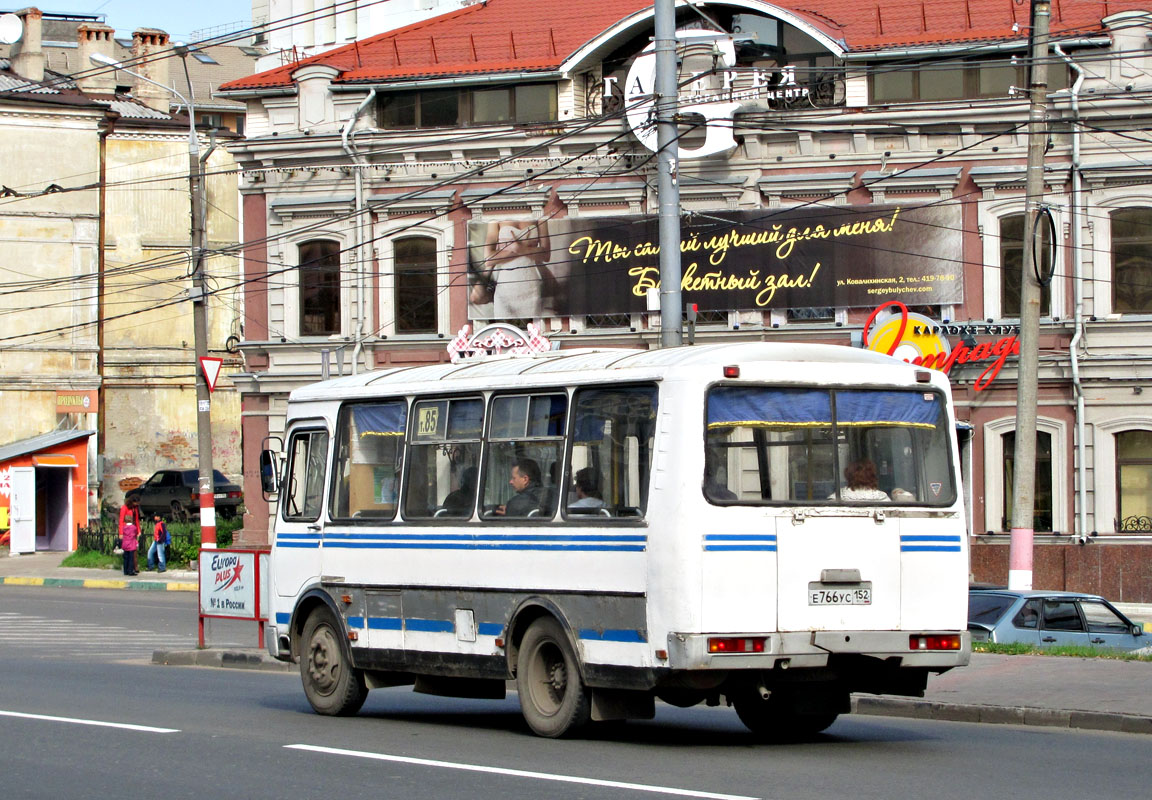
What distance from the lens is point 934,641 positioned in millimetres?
11562

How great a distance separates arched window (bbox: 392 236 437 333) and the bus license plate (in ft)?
77.9

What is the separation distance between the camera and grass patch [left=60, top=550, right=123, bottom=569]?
134 feet

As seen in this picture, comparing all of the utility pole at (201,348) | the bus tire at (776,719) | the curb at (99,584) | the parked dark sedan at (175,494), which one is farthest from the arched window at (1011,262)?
the parked dark sedan at (175,494)

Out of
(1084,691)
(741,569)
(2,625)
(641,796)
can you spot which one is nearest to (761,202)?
(2,625)

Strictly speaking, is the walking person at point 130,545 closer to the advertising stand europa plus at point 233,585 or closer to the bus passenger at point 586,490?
the advertising stand europa plus at point 233,585

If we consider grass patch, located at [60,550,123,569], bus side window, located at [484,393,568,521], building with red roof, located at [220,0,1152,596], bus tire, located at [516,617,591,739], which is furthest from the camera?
grass patch, located at [60,550,123,569]

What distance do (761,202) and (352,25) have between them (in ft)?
69.8

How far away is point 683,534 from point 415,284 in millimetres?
24107

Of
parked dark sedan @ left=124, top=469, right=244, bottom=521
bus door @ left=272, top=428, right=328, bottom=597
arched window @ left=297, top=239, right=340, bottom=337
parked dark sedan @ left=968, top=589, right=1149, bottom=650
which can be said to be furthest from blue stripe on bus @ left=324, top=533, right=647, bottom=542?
parked dark sedan @ left=124, top=469, right=244, bottom=521

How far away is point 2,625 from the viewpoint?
2611 cm


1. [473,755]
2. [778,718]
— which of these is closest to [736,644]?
[778,718]

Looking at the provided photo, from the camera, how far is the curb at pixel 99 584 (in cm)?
3600

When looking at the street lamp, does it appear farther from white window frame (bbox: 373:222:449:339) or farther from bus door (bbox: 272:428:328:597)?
bus door (bbox: 272:428:328:597)

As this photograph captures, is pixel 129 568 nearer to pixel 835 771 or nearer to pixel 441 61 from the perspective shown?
pixel 441 61
